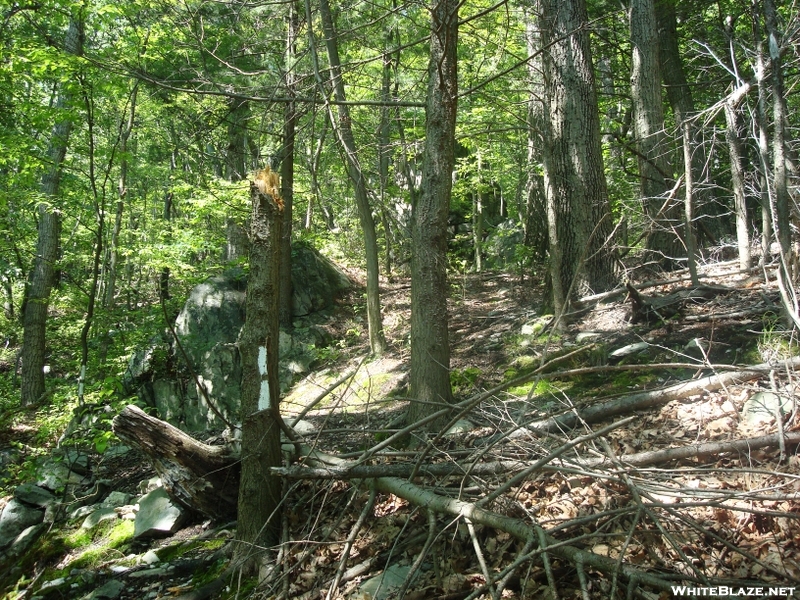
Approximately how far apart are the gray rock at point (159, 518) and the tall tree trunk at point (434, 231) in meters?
2.58

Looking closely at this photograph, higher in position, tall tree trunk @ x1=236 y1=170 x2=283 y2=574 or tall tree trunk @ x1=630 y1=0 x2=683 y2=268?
tall tree trunk @ x1=630 y1=0 x2=683 y2=268

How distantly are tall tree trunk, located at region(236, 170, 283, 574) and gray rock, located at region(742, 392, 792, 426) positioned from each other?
3.44m

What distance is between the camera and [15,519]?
6.50 meters

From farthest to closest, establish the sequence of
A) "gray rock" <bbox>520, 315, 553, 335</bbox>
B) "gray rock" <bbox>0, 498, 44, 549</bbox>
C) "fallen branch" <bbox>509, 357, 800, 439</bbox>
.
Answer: "gray rock" <bbox>520, 315, 553, 335</bbox> < "gray rock" <bbox>0, 498, 44, 549</bbox> < "fallen branch" <bbox>509, 357, 800, 439</bbox>

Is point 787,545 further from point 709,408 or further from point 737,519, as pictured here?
point 709,408

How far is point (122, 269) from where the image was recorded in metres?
18.2

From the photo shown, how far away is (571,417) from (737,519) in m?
1.42

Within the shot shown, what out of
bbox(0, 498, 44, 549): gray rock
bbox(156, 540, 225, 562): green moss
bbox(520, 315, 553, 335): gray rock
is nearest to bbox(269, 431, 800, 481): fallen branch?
bbox(156, 540, 225, 562): green moss

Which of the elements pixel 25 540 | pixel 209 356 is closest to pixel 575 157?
pixel 25 540

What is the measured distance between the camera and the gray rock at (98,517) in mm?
6012

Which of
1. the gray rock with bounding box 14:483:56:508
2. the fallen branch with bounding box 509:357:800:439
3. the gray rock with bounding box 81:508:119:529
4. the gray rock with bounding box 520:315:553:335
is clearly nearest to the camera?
the fallen branch with bounding box 509:357:800:439

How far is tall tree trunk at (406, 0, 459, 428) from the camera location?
488cm

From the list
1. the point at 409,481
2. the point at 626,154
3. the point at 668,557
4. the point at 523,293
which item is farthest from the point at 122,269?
the point at 668,557

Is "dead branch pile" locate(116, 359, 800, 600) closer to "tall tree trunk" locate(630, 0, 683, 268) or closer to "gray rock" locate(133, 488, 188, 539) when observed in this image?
"gray rock" locate(133, 488, 188, 539)
